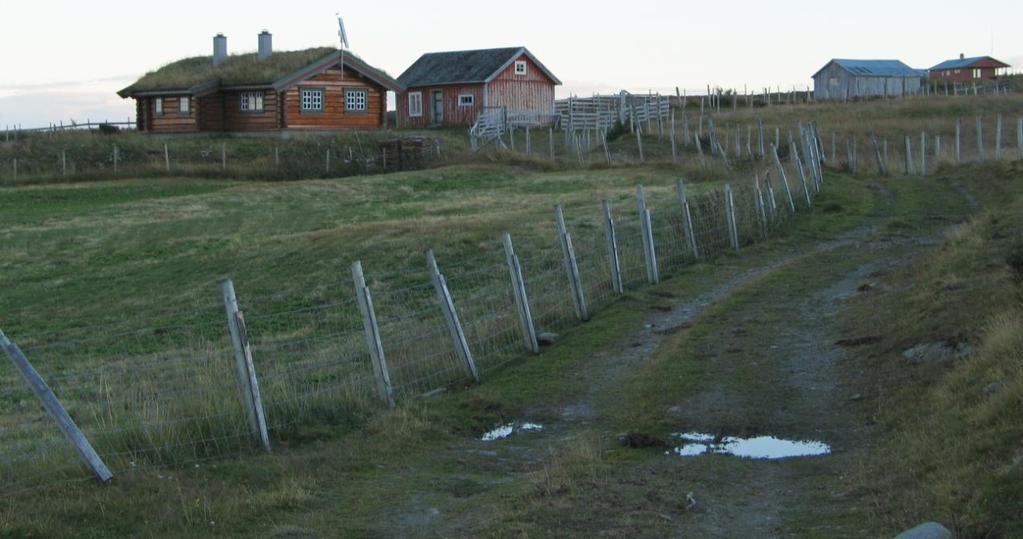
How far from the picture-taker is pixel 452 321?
1378 cm

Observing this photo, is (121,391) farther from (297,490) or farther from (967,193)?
(967,193)

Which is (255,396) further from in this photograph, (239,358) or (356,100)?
(356,100)

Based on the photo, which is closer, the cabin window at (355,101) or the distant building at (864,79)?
the cabin window at (355,101)

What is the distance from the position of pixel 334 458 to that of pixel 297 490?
1.09 meters

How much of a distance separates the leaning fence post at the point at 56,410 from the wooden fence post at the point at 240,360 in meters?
1.47

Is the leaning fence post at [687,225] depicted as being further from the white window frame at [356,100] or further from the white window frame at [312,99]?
the white window frame at [356,100]

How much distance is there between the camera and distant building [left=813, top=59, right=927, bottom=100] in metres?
95.2

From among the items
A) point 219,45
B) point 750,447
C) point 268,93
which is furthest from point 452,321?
point 219,45

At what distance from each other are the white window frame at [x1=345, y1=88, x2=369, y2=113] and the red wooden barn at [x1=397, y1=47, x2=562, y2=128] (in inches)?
92.6

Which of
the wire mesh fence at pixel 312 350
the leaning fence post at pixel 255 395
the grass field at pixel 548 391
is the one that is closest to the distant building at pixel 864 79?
the grass field at pixel 548 391

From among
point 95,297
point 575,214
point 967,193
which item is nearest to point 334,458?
point 95,297

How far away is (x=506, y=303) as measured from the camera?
56.6 ft

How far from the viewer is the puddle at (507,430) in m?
11.7

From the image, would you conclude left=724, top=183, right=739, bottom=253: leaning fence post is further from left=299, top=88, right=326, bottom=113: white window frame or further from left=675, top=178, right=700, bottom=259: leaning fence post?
left=299, top=88, right=326, bottom=113: white window frame
